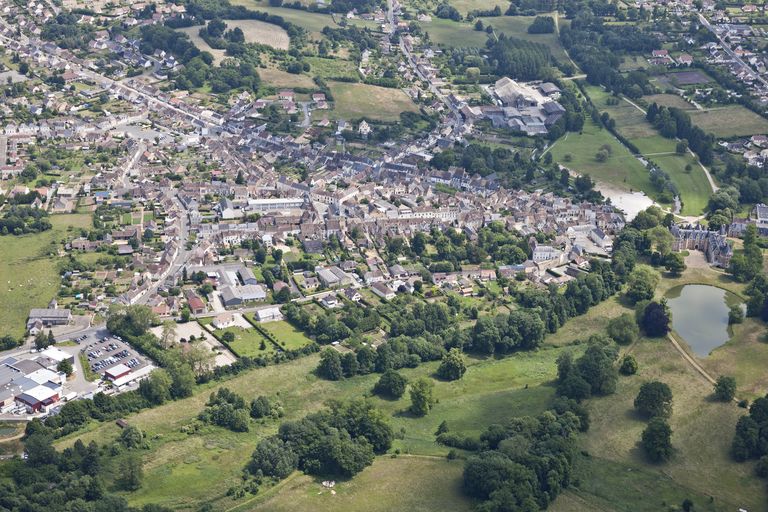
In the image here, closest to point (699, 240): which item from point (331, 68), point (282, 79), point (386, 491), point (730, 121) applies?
point (730, 121)

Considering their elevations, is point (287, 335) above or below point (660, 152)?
below

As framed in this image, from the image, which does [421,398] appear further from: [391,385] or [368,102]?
[368,102]

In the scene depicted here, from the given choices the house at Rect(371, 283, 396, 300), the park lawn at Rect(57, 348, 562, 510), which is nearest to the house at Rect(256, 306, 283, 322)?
the park lawn at Rect(57, 348, 562, 510)

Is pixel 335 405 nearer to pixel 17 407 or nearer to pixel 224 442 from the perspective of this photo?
pixel 224 442

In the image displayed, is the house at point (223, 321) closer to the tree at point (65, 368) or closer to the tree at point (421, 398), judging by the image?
the tree at point (65, 368)

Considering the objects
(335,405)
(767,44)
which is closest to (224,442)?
(335,405)

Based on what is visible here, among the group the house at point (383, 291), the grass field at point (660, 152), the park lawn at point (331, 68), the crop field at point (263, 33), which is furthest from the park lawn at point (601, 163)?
the crop field at point (263, 33)
